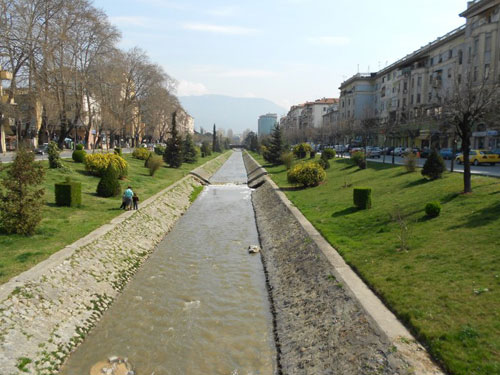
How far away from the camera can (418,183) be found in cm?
2136

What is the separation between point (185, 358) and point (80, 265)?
17.2ft

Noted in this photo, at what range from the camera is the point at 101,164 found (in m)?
31.4

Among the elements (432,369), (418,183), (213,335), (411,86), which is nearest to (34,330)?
(213,335)

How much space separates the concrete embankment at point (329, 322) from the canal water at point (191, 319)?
60cm

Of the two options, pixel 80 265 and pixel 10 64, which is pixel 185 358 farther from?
pixel 10 64

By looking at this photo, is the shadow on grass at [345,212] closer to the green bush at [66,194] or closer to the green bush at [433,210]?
the green bush at [433,210]

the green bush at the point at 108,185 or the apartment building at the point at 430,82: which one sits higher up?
the apartment building at the point at 430,82

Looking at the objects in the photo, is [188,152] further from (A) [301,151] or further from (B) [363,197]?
(B) [363,197]

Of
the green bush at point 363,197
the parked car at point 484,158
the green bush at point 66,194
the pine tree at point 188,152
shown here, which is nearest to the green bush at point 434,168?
the green bush at point 363,197

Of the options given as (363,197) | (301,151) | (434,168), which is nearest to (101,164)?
(363,197)

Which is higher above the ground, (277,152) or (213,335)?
(277,152)

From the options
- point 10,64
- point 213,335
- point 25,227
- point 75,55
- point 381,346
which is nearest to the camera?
point 381,346

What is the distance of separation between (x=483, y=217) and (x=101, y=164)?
27.0 metres

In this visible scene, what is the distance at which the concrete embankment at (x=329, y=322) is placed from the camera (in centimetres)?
697
